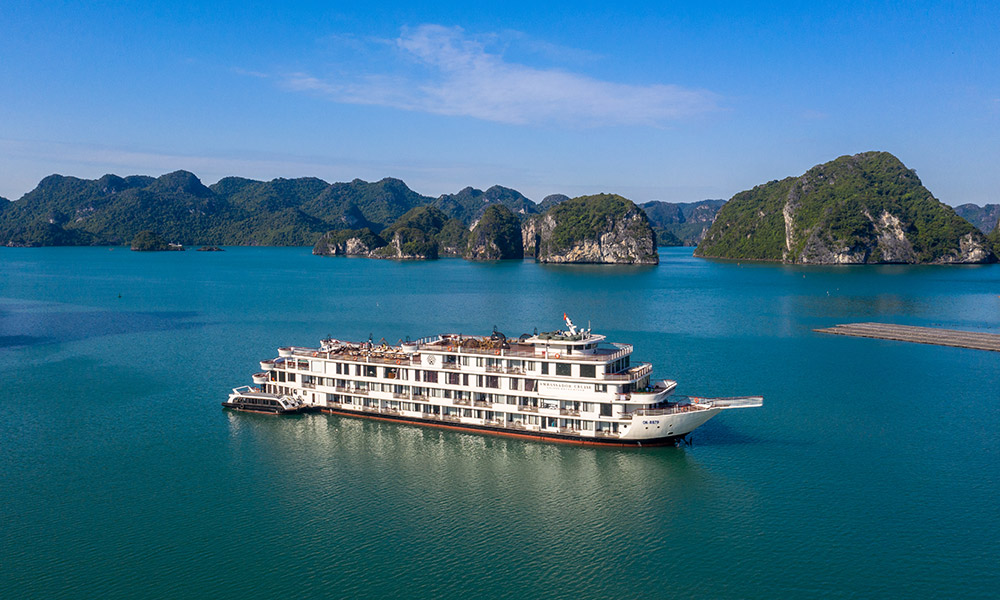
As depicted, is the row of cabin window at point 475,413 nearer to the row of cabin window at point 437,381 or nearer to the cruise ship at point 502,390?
the cruise ship at point 502,390

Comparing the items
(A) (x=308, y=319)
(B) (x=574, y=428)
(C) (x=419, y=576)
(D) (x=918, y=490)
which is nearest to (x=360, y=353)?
(B) (x=574, y=428)

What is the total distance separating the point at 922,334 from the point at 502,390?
8121 cm

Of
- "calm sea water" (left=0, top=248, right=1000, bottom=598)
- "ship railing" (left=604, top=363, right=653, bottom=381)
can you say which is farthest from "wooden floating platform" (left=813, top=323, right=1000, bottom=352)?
"ship railing" (left=604, top=363, right=653, bottom=381)

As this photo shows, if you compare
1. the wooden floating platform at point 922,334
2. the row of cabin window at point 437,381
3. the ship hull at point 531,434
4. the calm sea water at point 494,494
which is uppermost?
the row of cabin window at point 437,381

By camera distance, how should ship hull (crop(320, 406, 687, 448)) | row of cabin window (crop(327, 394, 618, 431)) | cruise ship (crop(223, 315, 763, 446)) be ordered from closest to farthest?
1. cruise ship (crop(223, 315, 763, 446))
2. ship hull (crop(320, 406, 687, 448))
3. row of cabin window (crop(327, 394, 618, 431))

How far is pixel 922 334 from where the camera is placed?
10088 cm

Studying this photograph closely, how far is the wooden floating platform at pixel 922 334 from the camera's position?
→ 93062 mm

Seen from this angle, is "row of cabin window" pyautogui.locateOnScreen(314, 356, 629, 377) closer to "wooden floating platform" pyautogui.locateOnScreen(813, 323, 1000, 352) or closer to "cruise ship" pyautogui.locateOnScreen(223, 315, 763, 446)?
"cruise ship" pyautogui.locateOnScreen(223, 315, 763, 446)

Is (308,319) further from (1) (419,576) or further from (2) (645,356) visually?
(1) (419,576)

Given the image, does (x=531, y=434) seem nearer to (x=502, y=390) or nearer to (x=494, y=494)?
(x=502, y=390)

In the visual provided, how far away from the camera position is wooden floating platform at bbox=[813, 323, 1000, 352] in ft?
305

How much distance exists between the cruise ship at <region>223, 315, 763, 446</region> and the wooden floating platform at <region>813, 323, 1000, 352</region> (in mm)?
62504

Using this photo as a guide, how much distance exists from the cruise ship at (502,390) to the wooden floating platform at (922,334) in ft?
205

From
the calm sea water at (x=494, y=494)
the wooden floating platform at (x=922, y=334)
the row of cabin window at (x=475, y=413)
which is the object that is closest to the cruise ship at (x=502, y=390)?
the row of cabin window at (x=475, y=413)
